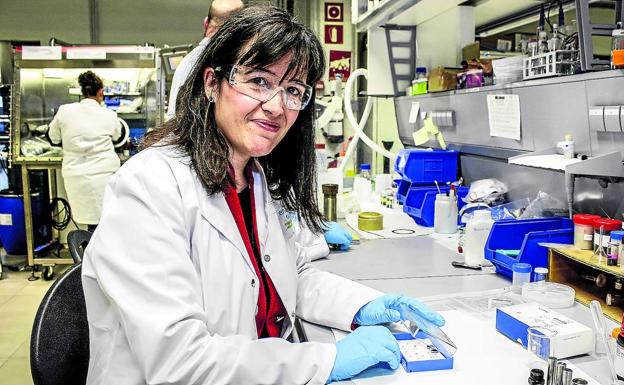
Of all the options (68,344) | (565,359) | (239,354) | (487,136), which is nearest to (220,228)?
(239,354)

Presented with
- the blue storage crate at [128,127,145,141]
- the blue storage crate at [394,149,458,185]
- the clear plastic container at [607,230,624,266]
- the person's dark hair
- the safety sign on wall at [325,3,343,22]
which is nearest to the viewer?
the clear plastic container at [607,230,624,266]

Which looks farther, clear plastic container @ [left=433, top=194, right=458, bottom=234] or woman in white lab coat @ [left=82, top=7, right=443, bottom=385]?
clear plastic container @ [left=433, top=194, right=458, bottom=234]

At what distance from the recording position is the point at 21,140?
4.44m

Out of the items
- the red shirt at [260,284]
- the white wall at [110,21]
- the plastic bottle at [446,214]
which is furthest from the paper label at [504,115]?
the white wall at [110,21]

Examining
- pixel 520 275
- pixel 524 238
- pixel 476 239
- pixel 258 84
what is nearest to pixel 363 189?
pixel 476 239

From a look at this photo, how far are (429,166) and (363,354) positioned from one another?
1.61 metres

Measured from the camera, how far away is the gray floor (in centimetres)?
272

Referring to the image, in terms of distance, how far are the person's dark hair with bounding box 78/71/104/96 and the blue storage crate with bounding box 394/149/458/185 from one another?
272cm

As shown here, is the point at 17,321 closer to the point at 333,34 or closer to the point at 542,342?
the point at 542,342

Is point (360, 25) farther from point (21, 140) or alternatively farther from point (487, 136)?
point (21, 140)

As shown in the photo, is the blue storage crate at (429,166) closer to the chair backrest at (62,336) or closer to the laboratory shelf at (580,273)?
the laboratory shelf at (580,273)

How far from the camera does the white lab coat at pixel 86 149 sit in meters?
4.03

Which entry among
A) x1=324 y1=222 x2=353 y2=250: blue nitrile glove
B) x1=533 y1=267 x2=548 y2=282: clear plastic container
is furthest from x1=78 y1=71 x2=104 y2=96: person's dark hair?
x1=533 y1=267 x2=548 y2=282: clear plastic container

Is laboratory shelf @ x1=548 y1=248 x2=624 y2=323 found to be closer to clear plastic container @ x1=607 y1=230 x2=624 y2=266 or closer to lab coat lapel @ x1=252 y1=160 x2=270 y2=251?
clear plastic container @ x1=607 y1=230 x2=624 y2=266
